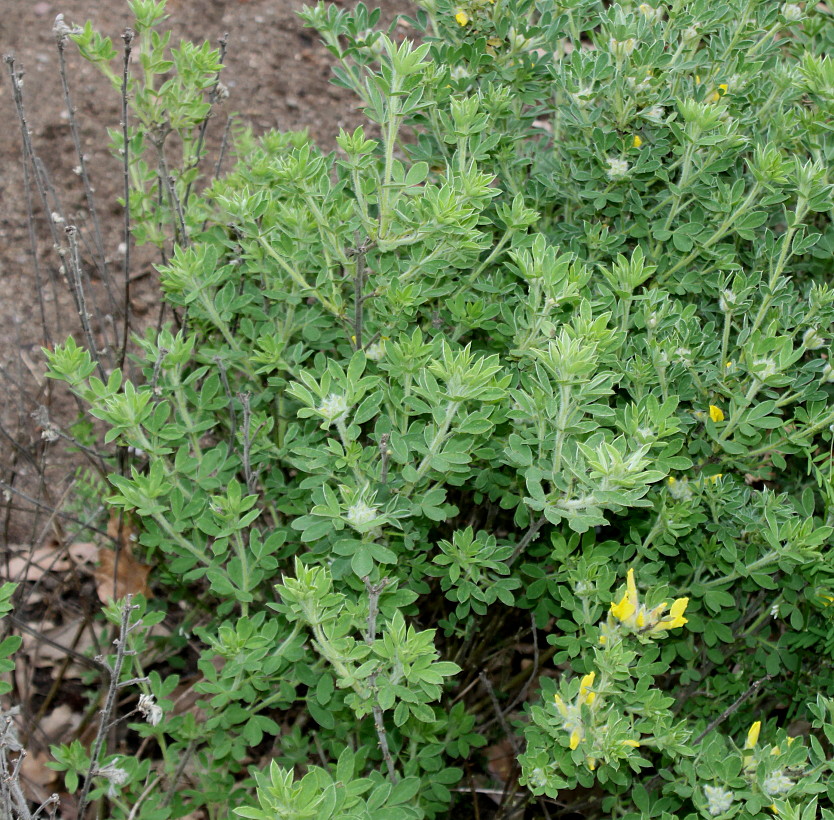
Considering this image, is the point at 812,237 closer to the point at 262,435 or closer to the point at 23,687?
the point at 262,435

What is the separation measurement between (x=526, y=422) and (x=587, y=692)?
25.8 inches

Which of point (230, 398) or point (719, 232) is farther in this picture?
point (230, 398)

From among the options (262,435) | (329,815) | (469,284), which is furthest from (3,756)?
(469,284)

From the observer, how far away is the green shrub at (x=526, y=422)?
1932 millimetres

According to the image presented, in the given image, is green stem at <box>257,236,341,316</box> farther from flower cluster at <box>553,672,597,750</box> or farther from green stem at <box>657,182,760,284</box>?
flower cluster at <box>553,672,597,750</box>

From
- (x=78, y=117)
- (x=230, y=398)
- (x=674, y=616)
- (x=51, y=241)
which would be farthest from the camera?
(x=78, y=117)

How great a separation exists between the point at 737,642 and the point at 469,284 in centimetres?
121

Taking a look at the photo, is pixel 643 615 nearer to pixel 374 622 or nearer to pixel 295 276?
pixel 374 622

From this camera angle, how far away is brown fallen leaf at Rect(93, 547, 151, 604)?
3160mm

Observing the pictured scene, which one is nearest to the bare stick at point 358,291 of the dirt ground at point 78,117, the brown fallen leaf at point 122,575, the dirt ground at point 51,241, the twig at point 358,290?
the twig at point 358,290

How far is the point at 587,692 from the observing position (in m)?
1.88

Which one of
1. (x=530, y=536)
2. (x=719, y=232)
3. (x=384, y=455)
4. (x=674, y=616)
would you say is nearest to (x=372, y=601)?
(x=384, y=455)

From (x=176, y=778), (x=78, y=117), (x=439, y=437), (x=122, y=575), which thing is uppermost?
(x=439, y=437)

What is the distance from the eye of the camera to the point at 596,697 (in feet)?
6.21
